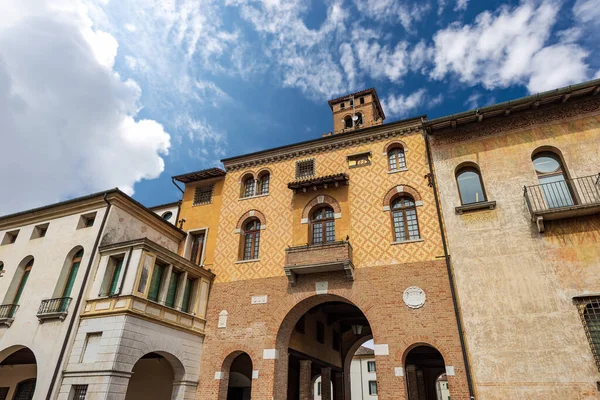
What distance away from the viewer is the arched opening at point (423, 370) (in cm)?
2222

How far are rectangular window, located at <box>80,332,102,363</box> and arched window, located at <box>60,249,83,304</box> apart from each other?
2538 millimetres

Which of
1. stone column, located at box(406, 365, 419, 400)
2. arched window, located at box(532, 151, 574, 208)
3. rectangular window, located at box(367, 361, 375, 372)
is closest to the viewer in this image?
arched window, located at box(532, 151, 574, 208)

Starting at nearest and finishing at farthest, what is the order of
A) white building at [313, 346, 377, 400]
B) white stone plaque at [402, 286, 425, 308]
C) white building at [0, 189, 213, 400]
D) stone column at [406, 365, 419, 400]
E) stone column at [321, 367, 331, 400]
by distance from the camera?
1. white building at [0, 189, 213, 400]
2. white stone plaque at [402, 286, 425, 308]
3. stone column at [321, 367, 331, 400]
4. stone column at [406, 365, 419, 400]
5. white building at [313, 346, 377, 400]

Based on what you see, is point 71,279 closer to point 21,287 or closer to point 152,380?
point 21,287

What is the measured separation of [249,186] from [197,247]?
4.32 meters

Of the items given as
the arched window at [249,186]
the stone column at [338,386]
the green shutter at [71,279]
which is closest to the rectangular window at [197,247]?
the arched window at [249,186]

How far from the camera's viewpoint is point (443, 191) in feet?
52.0

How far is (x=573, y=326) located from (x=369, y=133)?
36.9 ft

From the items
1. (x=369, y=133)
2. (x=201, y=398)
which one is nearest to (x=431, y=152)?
(x=369, y=133)

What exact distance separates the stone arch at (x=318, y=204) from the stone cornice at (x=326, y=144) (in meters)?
2.89

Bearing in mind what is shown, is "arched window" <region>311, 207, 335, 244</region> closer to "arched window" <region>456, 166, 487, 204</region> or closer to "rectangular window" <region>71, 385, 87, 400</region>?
"arched window" <region>456, 166, 487, 204</region>

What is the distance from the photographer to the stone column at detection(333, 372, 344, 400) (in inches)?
883

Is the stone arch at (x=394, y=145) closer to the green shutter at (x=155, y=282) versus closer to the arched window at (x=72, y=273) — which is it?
the green shutter at (x=155, y=282)

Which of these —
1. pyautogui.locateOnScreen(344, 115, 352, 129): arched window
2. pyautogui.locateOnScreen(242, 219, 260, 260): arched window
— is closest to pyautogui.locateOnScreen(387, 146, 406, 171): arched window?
pyautogui.locateOnScreen(242, 219, 260, 260): arched window
